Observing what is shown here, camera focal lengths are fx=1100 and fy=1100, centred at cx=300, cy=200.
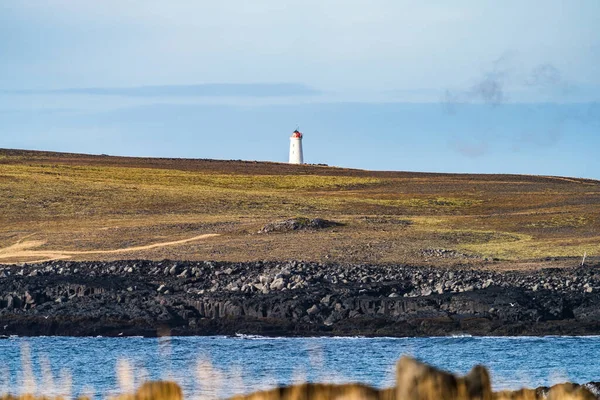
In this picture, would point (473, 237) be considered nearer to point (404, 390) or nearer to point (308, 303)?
point (308, 303)

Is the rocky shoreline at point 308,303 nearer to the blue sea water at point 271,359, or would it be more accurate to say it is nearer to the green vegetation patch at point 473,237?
the blue sea water at point 271,359

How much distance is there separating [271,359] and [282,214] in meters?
36.5

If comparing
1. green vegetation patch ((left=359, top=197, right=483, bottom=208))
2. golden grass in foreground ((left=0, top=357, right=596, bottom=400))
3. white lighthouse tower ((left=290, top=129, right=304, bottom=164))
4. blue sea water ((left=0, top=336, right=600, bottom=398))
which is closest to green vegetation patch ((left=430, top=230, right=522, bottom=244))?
green vegetation patch ((left=359, top=197, right=483, bottom=208))

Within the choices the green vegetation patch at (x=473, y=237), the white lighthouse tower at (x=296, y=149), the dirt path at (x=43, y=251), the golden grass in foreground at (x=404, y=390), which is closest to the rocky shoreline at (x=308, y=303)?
the dirt path at (x=43, y=251)

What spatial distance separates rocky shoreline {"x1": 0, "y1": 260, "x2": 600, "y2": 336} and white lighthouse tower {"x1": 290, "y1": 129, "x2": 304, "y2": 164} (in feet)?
266

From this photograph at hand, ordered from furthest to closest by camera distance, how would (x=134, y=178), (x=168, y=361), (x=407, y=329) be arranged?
1. (x=134, y=178)
2. (x=407, y=329)
3. (x=168, y=361)

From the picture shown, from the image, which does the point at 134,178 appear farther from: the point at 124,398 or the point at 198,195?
the point at 124,398

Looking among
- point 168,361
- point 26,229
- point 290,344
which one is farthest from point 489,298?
point 26,229

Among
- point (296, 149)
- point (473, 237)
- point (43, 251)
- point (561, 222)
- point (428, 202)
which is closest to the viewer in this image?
point (43, 251)

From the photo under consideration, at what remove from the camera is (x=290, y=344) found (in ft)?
88.1

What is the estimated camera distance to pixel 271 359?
962 inches

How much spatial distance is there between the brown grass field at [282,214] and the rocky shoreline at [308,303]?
5.93 metres

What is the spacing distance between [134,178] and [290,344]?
56386 millimetres

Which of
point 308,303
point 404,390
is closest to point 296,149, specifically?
point 308,303
